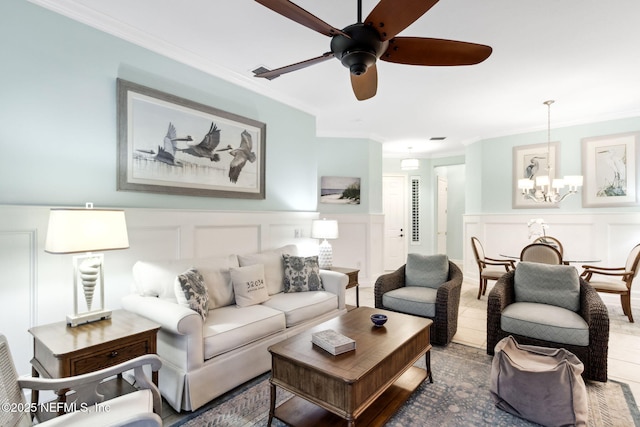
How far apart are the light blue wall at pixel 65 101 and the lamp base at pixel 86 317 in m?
0.82

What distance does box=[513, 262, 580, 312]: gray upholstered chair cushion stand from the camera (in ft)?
9.03

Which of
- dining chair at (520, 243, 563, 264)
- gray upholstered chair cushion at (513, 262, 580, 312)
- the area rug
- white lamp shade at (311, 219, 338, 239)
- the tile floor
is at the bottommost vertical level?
the tile floor

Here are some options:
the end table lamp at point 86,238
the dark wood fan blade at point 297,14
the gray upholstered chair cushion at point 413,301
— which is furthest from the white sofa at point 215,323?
the dark wood fan blade at point 297,14

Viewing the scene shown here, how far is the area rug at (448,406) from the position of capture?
1.94 meters

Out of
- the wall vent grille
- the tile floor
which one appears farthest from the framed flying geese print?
the wall vent grille

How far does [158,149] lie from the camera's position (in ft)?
9.12

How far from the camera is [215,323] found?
2307mm

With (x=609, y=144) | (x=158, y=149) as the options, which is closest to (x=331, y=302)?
(x=158, y=149)

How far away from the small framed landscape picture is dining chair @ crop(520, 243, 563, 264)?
8.90ft

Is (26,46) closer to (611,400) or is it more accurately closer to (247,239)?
(247,239)

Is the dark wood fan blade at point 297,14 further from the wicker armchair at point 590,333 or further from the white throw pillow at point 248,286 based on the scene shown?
the wicker armchair at point 590,333

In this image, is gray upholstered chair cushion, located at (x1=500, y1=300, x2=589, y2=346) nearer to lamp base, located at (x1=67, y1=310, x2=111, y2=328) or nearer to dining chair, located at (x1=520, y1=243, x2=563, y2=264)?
dining chair, located at (x1=520, y1=243, x2=563, y2=264)

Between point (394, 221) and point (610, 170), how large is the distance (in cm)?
383

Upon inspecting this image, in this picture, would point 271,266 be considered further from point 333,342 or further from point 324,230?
point 333,342
